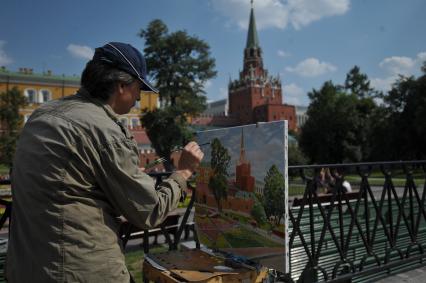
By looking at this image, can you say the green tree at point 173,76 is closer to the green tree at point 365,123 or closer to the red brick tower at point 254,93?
the green tree at point 365,123

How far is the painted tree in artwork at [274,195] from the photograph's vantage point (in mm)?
2586

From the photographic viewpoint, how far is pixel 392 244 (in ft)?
14.2

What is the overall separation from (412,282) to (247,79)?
10642 centimetres

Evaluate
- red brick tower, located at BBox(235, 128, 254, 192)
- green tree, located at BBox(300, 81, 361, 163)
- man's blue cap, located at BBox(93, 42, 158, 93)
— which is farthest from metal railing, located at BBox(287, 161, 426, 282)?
green tree, located at BBox(300, 81, 361, 163)

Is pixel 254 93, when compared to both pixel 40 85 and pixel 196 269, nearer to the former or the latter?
pixel 40 85

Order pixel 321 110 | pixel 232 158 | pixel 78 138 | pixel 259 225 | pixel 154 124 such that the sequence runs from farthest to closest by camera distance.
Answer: pixel 321 110 < pixel 154 124 < pixel 232 158 < pixel 259 225 < pixel 78 138

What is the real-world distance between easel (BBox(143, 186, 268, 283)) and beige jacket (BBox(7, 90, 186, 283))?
32.5 inches

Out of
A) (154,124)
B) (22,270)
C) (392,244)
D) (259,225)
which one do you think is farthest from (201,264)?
(154,124)

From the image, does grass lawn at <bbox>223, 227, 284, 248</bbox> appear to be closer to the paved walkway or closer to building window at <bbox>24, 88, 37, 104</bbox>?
the paved walkway

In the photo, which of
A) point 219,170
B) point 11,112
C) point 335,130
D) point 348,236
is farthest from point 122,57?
point 335,130

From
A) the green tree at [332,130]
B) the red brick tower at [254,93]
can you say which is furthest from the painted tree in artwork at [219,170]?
the red brick tower at [254,93]

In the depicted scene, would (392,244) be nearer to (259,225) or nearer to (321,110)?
(259,225)

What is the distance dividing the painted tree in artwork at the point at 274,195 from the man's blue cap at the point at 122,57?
1153 mm

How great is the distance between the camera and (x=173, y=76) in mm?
36375
